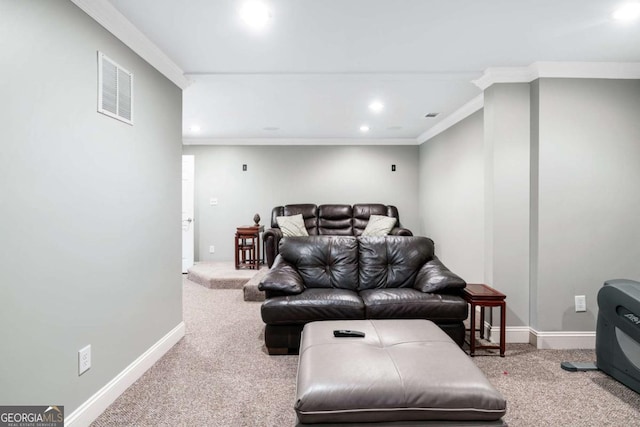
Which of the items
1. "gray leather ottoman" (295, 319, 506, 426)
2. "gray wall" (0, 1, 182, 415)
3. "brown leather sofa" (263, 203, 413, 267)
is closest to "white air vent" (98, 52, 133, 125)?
"gray wall" (0, 1, 182, 415)

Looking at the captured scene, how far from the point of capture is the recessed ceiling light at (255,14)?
6.30 feet

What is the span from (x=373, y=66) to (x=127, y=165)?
2133 millimetres

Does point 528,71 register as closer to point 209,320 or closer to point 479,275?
point 479,275

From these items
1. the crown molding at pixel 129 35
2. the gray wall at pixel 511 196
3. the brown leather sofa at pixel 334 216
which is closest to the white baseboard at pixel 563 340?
the gray wall at pixel 511 196

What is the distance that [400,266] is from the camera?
3.15m

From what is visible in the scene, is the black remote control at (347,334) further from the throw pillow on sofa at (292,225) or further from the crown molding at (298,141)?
the crown molding at (298,141)

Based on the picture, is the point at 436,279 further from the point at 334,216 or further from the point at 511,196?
the point at 334,216

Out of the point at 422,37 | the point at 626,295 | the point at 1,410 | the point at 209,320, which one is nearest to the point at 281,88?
the point at 422,37

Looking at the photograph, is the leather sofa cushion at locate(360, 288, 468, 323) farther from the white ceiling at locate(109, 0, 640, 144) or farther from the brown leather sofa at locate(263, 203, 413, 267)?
the brown leather sofa at locate(263, 203, 413, 267)

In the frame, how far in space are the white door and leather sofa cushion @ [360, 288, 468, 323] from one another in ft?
13.3

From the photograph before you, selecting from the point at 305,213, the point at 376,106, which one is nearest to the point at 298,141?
the point at 305,213

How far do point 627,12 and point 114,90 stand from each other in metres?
3.28

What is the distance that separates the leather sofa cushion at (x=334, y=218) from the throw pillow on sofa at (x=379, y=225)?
14.2 inches

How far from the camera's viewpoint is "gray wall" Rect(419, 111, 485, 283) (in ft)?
12.6
